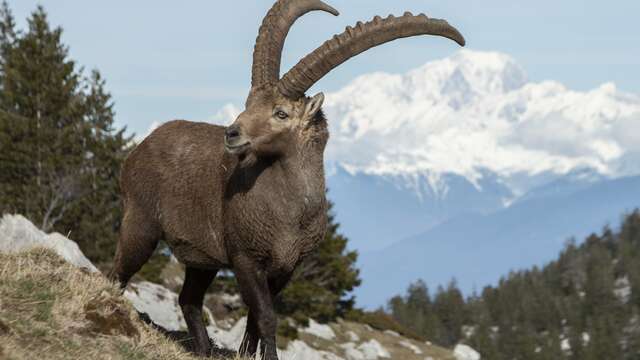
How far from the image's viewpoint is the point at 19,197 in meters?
44.3

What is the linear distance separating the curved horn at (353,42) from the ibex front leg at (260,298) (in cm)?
205

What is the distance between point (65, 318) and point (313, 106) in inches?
141

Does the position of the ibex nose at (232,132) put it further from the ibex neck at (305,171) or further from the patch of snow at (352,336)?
the patch of snow at (352,336)

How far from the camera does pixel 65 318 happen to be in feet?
27.0

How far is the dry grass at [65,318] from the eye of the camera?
746 centimetres

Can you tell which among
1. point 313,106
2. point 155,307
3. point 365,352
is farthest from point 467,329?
point 313,106

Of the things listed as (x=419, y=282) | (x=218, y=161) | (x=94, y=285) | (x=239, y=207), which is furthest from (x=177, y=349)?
(x=419, y=282)

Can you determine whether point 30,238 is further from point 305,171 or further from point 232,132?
point 232,132

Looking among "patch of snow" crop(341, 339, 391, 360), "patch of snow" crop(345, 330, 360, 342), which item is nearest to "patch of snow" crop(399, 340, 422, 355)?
"patch of snow" crop(345, 330, 360, 342)

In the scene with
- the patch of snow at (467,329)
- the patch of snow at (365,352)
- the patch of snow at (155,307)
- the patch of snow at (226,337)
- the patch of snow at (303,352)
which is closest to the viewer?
the patch of snow at (226,337)

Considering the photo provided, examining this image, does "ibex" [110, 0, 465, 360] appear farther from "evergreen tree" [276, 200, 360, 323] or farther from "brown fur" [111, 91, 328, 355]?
"evergreen tree" [276, 200, 360, 323]

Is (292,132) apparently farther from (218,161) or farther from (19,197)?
(19,197)

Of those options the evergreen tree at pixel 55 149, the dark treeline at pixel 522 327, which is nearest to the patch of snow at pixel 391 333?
the evergreen tree at pixel 55 149

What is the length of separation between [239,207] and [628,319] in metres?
198
